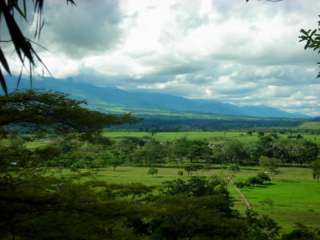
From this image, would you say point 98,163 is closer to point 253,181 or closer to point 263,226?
point 253,181

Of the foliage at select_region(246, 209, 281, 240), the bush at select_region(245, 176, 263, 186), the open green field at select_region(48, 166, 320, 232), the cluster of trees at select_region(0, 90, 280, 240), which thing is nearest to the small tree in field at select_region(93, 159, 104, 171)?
the open green field at select_region(48, 166, 320, 232)

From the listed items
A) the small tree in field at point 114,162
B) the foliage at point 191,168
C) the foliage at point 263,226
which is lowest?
the small tree in field at point 114,162

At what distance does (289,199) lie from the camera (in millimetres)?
29672

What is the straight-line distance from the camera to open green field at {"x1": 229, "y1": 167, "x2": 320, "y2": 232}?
2142cm

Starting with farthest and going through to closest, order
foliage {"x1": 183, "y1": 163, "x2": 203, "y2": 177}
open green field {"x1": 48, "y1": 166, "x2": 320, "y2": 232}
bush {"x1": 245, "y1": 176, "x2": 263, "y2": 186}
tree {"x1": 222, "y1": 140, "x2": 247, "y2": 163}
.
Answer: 1. tree {"x1": 222, "y1": 140, "x2": 247, "y2": 163}
2. foliage {"x1": 183, "y1": 163, "x2": 203, "y2": 177}
3. bush {"x1": 245, "y1": 176, "x2": 263, "y2": 186}
4. open green field {"x1": 48, "y1": 166, "x2": 320, "y2": 232}

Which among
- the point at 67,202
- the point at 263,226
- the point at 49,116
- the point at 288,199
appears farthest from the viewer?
the point at 288,199

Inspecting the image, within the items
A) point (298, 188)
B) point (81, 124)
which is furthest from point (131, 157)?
point (81, 124)

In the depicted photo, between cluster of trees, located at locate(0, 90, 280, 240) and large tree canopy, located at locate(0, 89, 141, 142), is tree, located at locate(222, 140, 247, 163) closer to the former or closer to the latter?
cluster of trees, located at locate(0, 90, 280, 240)

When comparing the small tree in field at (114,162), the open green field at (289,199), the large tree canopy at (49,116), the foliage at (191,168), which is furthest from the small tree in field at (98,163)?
the large tree canopy at (49,116)

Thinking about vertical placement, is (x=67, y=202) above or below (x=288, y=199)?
above

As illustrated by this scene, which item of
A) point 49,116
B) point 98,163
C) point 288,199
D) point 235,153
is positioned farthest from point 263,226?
point 235,153

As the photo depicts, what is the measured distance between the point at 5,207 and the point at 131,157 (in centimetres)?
5625

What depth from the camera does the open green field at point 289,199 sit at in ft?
70.3

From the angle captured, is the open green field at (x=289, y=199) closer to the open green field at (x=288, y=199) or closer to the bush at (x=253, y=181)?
the open green field at (x=288, y=199)
